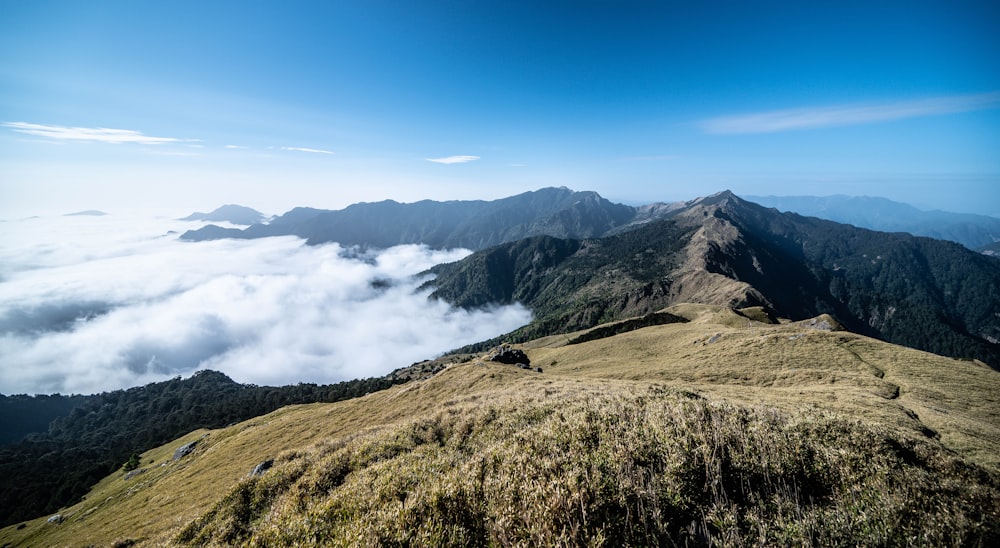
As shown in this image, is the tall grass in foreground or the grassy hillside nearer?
the tall grass in foreground

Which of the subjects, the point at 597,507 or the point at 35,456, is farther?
the point at 35,456

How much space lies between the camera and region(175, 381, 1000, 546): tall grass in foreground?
9195 mm

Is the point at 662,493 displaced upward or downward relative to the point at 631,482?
downward

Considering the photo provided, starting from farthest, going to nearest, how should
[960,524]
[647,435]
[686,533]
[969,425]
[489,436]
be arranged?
[969,425]
[489,436]
[647,435]
[686,533]
[960,524]

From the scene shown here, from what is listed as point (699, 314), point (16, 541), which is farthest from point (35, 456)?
point (699, 314)

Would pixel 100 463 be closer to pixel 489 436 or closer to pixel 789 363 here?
pixel 489 436

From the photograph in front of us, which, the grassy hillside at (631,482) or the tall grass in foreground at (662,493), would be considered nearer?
the tall grass in foreground at (662,493)

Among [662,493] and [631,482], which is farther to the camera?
[631,482]

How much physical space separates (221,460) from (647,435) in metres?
67.7

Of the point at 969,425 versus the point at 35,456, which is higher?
the point at 969,425

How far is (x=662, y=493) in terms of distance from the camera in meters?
10.5

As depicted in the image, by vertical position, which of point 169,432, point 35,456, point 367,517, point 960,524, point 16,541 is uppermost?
point 960,524

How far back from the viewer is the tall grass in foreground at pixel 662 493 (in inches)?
362

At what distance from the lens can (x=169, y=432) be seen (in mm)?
176500
